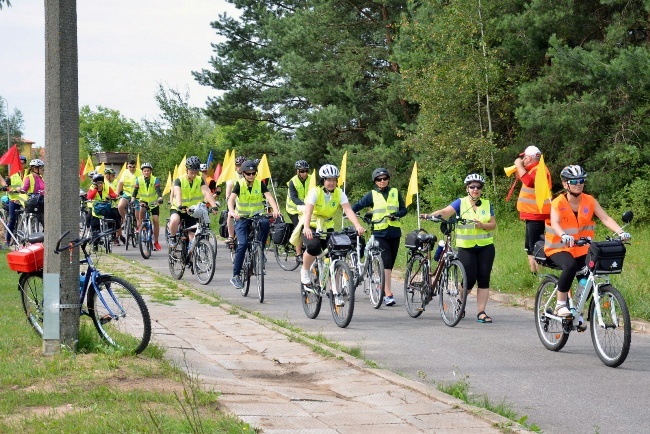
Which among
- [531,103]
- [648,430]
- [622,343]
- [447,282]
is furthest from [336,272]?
[531,103]

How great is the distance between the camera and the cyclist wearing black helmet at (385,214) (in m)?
13.3

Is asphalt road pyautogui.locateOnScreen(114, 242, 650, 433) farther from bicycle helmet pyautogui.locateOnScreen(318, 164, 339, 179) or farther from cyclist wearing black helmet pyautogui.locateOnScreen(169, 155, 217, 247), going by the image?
cyclist wearing black helmet pyautogui.locateOnScreen(169, 155, 217, 247)

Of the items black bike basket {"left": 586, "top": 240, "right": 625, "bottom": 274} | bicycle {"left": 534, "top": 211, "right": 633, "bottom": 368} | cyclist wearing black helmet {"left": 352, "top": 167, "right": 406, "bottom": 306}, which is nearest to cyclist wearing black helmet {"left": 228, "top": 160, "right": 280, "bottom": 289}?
cyclist wearing black helmet {"left": 352, "top": 167, "right": 406, "bottom": 306}

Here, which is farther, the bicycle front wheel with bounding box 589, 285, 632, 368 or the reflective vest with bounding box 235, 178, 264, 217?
the reflective vest with bounding box 235, 178, 264, 217

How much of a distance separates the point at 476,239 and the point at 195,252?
6202 millimetres

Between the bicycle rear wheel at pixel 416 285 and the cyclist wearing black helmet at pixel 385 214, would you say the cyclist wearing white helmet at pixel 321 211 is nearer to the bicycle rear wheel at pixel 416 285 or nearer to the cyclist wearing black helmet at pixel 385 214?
the cyclist wearing black helmet at pixel 385 214

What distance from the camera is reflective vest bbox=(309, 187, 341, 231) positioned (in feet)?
42.0

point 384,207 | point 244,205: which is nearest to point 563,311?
point 384,207

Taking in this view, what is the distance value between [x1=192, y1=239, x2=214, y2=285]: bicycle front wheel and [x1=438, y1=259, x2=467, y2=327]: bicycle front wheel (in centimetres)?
524

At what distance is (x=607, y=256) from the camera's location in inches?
360

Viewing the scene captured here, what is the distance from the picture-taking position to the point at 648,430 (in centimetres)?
665

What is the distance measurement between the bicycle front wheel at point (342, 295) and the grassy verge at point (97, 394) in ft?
9.83

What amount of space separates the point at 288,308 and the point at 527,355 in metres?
4.43

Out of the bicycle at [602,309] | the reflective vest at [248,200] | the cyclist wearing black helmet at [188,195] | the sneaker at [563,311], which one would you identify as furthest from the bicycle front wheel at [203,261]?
the sneaker at [563,311]
